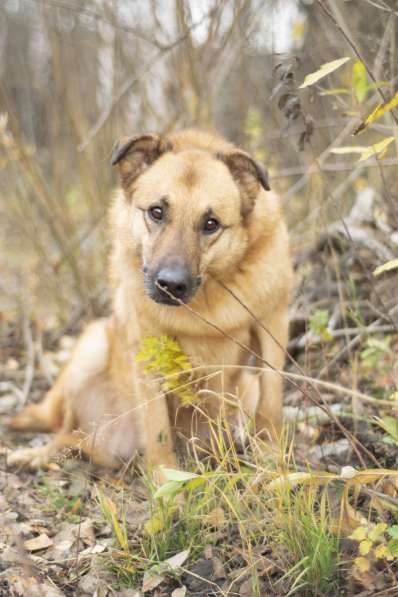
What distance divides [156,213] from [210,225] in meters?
0.28

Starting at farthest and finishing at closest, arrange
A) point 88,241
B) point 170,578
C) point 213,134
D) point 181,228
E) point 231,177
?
1. point 88,241
2. point 213,134
3. point 231,177
4. point 181,228
5. point 170,578

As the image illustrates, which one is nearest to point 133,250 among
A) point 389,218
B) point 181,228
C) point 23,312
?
point 181,228

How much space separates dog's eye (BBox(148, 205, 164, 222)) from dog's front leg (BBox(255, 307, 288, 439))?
78 centimetres

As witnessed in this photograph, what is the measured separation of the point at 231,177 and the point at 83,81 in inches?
141

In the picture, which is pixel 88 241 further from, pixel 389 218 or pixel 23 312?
pixel 389 218

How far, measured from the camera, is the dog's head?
311 centimetres

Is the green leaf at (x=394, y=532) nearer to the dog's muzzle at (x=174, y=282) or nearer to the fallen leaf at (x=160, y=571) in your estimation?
the fallen leaf at (x=160, y=571)

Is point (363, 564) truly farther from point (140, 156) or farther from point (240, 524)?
point (140, 156)

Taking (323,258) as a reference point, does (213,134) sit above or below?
above

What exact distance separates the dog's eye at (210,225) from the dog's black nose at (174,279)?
337 millimetres

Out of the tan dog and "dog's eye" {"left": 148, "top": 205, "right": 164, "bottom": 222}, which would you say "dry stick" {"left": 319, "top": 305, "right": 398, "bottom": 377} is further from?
"dog's eye" {"left": 148, "top": 205, "right": 164, "bottom": 222}

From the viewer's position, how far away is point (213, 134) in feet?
12.7

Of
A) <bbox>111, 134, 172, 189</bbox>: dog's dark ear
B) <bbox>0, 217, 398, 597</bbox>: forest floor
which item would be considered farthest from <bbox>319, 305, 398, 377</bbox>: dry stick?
<bbox>111, 134, 172, 189</bbox>: dog's dark ear

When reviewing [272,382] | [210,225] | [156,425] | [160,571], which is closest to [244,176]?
[210,225]
